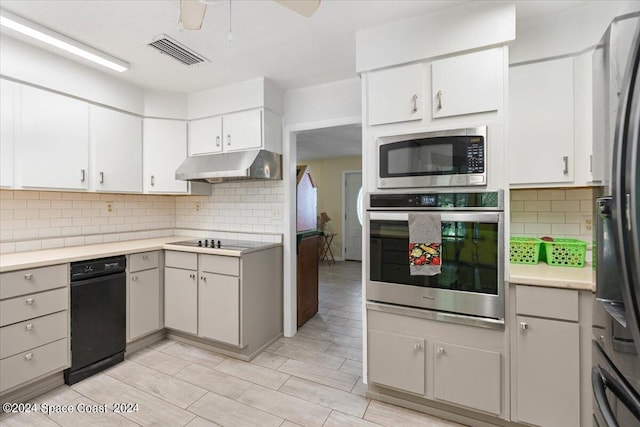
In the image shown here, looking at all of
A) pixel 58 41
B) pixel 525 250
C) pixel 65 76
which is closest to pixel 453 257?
pixel 525 250

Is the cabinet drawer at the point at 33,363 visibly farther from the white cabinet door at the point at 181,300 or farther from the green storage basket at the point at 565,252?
the green storage basket at the point at 565,252

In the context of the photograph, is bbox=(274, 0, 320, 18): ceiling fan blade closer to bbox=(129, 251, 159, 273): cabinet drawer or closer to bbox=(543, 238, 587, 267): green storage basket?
bbox=(543, 238, 587, 267): green storage basket

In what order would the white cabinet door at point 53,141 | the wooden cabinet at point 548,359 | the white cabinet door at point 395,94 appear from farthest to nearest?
the white cabinet door at point 53,141, the white cabinet door at point 395,94, the wooden cabinet at point 548,359

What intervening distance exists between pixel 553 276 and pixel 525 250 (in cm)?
41

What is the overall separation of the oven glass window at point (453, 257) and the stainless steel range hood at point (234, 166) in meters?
1.28

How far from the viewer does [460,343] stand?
180 cm

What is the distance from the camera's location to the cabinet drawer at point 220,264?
2566 millimetres

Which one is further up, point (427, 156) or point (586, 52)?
point (586, 52)

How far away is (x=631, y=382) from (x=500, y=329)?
1115mm

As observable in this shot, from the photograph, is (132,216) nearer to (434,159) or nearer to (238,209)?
(238,209)

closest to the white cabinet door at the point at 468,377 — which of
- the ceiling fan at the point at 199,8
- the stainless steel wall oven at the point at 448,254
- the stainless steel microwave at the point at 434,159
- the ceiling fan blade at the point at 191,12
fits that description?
the stainless steel wall oven at the point at 448,254

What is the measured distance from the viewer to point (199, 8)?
135 cm

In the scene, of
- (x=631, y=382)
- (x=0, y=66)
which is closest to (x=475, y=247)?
(x=631, y=382)

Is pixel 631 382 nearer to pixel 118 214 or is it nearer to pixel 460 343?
pixel 460 343
